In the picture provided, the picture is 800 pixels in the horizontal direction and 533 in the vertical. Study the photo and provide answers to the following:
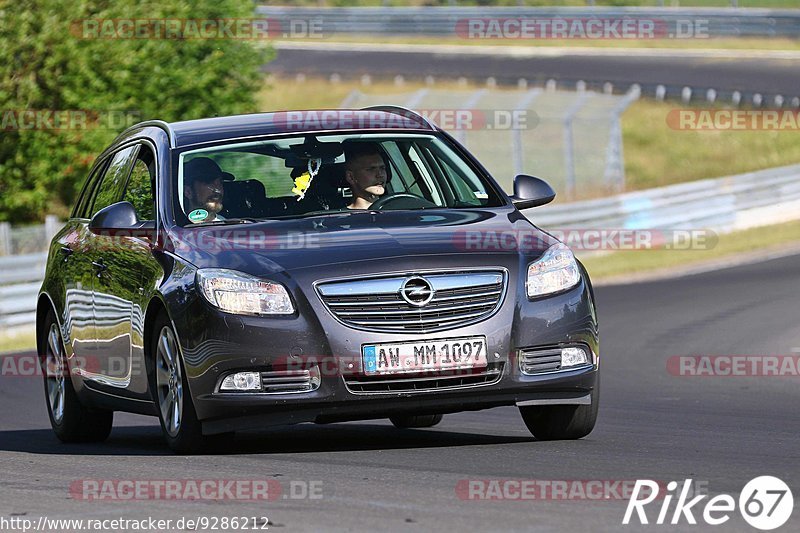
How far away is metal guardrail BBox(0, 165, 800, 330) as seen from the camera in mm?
22781

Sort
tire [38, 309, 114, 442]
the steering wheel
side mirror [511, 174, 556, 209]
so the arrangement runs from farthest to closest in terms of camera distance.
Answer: tire [38, 309, 114, 442], side mirror [511, 174, 556, 209], the steering wheel

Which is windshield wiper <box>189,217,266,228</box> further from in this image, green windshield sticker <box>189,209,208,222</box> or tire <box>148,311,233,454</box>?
tire <box>148,311,233,454</box>

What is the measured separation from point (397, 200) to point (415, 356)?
156cm

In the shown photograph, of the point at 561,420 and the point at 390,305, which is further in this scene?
the point at 561,420

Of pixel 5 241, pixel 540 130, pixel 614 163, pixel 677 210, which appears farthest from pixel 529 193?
pixel 540 130

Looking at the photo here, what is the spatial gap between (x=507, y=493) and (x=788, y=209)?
84.4ft

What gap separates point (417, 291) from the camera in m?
8.19

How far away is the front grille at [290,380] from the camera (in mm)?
8180

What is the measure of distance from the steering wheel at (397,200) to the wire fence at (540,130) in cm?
1651

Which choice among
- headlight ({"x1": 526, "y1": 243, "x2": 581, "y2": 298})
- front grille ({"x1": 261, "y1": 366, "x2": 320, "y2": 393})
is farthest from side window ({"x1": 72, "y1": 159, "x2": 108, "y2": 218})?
headlight ({"x1": 526, "y1": 243, "x2": 581, "y2": 298})

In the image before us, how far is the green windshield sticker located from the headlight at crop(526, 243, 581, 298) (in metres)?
1.82

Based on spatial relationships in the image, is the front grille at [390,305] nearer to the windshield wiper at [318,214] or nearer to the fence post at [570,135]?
the windshield wiper at [318,214]

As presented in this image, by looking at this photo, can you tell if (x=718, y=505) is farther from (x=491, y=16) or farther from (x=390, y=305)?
(x=491, y=16)

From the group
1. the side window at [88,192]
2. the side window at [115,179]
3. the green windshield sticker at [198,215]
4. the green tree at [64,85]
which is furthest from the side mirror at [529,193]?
the green tree at [64,85]
